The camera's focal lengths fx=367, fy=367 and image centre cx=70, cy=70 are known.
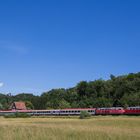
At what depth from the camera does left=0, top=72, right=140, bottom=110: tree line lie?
123m

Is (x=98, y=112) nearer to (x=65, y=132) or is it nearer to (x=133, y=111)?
(x=133, y=111)

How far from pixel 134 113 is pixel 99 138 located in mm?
65779

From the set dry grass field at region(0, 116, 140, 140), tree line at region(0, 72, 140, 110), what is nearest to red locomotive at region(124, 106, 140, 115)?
A: tree line at region(0, 72, 140, 110)

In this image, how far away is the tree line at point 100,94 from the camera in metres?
123

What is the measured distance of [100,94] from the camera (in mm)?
143625

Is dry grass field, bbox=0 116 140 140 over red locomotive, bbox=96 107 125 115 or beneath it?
beneath

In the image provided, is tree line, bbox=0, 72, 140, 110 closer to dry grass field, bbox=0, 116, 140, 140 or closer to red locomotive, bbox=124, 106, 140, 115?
red locomotive, bbox=124, 106, 140, 115

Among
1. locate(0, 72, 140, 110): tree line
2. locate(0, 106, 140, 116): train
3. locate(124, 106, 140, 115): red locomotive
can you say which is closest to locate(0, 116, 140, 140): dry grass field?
locate(124, 106, 140, 115): red locomotive

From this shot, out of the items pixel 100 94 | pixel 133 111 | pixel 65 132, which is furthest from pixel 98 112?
pixel 65 132

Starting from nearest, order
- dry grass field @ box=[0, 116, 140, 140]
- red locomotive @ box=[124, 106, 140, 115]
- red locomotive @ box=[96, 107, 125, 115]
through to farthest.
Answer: dry grass field @ box=[0, 116, 140, 140]
red locomotive @ box=[124, 106, 140, 115]
red locomotive @ box=[96, 107, 125, 115]

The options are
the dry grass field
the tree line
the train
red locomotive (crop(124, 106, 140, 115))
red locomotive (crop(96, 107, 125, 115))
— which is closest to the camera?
the dry grass field

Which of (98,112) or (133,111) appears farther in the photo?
(98,112)

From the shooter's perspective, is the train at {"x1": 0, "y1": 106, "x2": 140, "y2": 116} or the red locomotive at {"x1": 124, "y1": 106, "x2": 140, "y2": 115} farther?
the train at {"x1": 0, "y1": 106, "x2": 140, "y2": 116}

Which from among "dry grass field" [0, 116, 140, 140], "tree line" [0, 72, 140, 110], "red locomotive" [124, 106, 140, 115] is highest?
"tree line" [0, 72, 140, 110]
